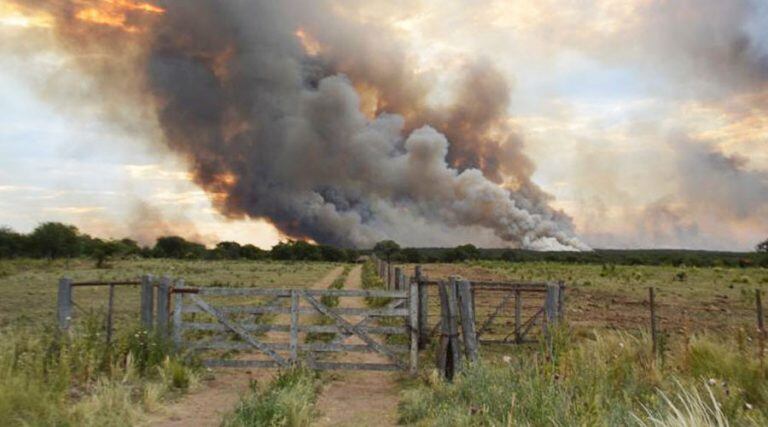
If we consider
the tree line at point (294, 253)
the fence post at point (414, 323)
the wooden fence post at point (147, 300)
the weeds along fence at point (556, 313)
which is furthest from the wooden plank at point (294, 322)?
the tree line at point (294, 253)

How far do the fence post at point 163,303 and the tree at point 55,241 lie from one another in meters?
105

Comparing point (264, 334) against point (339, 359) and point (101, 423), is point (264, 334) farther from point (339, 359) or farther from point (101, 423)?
point (101, 423)

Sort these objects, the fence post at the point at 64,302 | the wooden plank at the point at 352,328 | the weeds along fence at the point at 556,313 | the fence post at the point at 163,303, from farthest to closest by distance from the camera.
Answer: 1. the fence post at the point at 64,302
2. the fence post at the point at 163,303
3. the wooden plank at the point at 352,328
4. the weeds along fence at the point at 556,313

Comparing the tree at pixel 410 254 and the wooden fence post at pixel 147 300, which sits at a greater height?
the tree at pixel 410 254

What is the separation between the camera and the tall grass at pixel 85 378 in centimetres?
916

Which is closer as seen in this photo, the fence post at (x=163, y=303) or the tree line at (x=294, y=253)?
the fence post at (x=163, y=303)

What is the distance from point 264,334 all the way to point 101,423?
1134 centimetres

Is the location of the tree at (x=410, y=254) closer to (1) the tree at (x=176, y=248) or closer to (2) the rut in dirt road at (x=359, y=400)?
(1) the tree at (x=176, y=248)

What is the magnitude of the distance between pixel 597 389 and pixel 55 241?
11434cm

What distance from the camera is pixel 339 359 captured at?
54.4ft

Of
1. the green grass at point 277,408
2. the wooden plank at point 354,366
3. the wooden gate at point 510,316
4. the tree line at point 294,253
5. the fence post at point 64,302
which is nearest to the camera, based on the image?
the green grass at point 277,408

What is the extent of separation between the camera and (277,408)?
9.65 metres

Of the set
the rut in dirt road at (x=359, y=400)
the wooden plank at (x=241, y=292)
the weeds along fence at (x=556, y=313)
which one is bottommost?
the rut in dirt road at (x=359, y=400)

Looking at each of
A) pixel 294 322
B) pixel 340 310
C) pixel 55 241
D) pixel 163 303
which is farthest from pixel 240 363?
pixel 55 241
